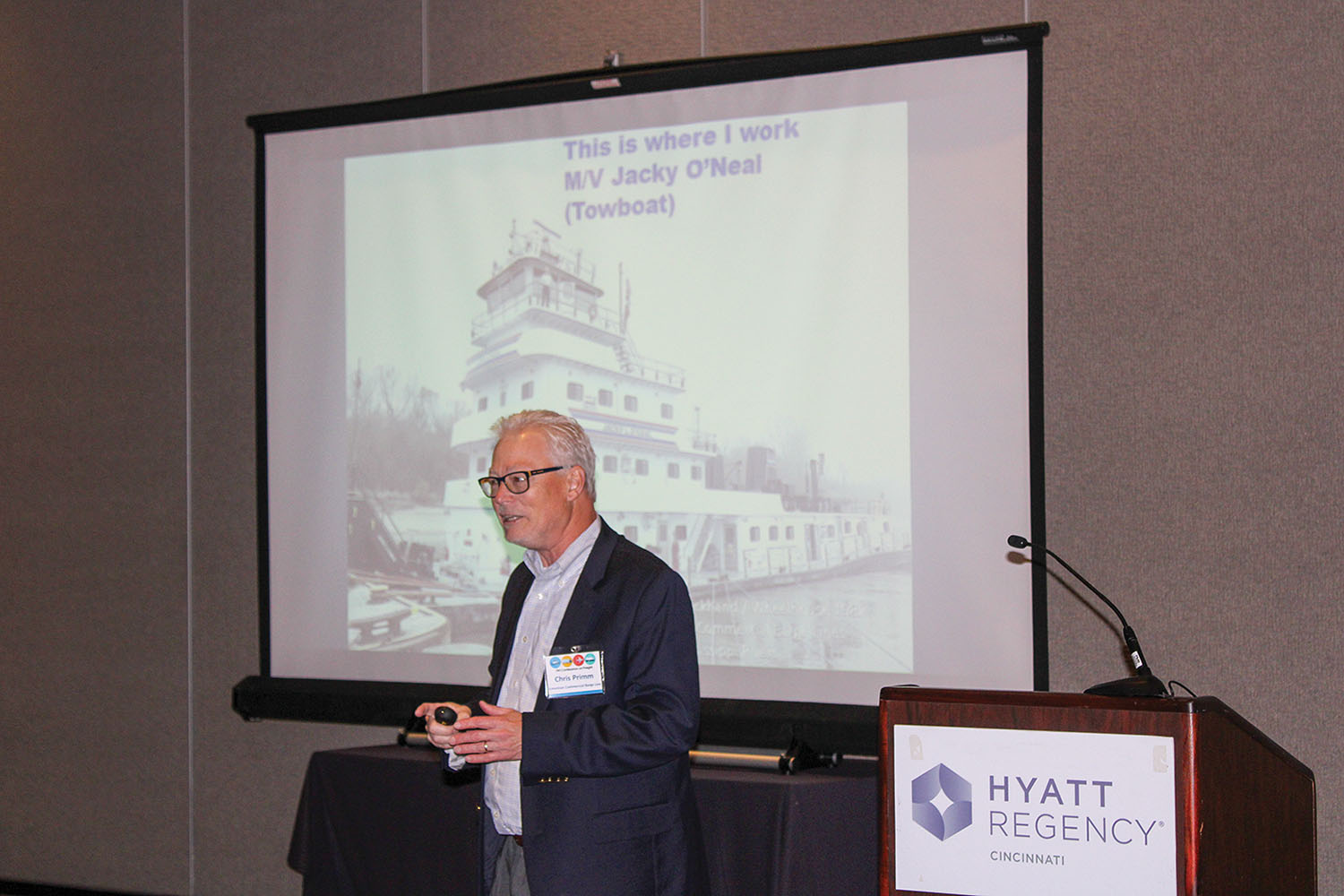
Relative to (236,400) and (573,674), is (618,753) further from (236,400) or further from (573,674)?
(236,400)

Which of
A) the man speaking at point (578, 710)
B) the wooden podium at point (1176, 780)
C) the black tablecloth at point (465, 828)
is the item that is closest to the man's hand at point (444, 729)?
the man speaking at point (578, 710)

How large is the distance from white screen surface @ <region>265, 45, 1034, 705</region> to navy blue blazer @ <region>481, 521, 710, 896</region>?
3.67 ft

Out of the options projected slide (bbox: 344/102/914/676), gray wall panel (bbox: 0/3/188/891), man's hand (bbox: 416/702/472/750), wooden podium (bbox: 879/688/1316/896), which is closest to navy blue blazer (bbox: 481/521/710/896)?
man's hand (bbox: 416/702/472/750)

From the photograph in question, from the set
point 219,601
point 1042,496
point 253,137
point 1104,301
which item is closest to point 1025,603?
point 1042,496

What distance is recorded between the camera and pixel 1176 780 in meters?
1.74

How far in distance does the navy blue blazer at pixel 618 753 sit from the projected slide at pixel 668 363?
1.11m

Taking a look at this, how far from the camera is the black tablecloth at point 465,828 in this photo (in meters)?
2.93

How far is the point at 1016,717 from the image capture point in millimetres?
1851

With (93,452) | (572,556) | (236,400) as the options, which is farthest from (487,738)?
(93,452)

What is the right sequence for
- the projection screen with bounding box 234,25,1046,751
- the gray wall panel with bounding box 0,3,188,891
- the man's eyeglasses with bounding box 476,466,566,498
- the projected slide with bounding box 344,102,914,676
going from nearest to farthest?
the man's eyeglasses with bounding box 476,466,566,498 < the projection screen with bounding box 234,25,1046,751 < the projected slide with bounding box 344,102,914,676 < the gray wall panel with bounding box 0,3,188,891

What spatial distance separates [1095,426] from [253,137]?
123 inches

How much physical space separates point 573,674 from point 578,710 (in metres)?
0.07

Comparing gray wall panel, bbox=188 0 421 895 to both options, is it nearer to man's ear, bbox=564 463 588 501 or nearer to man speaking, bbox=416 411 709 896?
man speaking, bbox=416 411 709 896

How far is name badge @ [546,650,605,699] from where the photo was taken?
7.11ft
